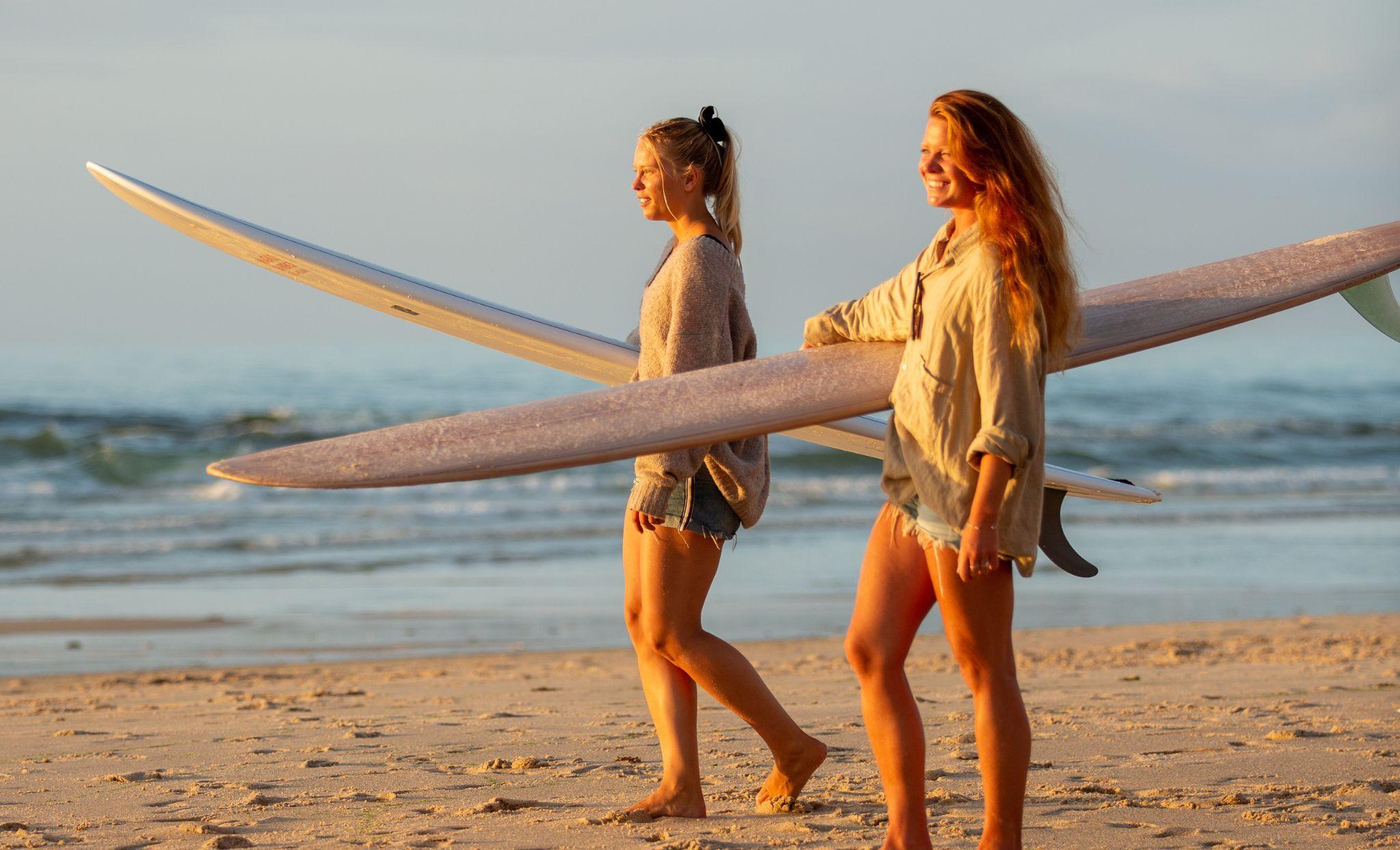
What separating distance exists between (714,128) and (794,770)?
1364 millimetres

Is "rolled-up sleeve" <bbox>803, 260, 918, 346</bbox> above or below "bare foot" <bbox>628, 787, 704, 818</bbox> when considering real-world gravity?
above

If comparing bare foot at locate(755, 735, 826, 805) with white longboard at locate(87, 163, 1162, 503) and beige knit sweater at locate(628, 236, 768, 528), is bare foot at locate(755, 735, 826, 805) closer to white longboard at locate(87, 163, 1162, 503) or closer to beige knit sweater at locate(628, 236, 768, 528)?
beige knit sweater at locate(628, 236, 768, 528)

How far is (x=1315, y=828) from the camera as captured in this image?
2688 mm

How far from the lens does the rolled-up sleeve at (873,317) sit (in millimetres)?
2367

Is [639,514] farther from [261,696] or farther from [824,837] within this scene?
[261,696]

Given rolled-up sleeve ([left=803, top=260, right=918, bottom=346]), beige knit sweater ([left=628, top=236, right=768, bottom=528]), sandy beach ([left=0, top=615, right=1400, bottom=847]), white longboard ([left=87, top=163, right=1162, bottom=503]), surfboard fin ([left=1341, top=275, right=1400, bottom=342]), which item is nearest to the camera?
rolled-up sleeve ([left=803, top=260, right=918, bottom=346])

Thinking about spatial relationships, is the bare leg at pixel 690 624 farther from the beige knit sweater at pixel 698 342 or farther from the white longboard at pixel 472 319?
the white longboard at pixel 472 319

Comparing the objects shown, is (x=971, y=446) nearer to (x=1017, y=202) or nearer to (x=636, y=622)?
(x=1017, y=202)

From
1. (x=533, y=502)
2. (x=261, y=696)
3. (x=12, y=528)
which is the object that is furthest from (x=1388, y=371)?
(x=261, y=696)

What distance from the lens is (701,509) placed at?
2670 millimetres

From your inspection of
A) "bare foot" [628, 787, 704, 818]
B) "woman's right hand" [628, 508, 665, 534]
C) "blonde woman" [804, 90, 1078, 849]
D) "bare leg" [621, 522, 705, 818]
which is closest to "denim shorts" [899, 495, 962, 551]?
"blonde woman" [804, 90, 1078, 849]

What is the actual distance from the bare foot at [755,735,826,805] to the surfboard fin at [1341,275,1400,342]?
5.29 ft

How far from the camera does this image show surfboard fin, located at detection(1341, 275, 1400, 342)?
312 cm

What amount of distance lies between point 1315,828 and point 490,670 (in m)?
3.48
